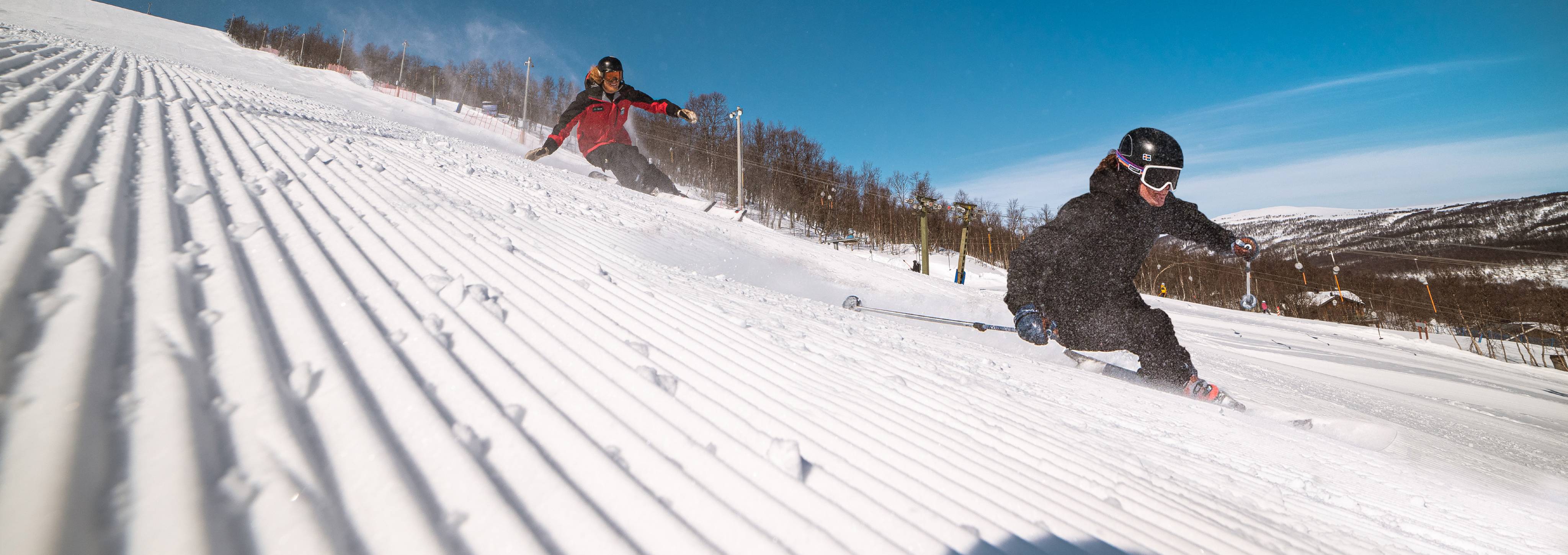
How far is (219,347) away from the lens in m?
0.90

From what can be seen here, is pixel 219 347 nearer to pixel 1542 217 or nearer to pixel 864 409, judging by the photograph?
pixel 864 409

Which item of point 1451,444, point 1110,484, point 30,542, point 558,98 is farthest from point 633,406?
point 558,98

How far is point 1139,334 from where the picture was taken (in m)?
3.08

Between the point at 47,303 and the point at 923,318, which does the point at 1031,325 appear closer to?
the point at 923,318

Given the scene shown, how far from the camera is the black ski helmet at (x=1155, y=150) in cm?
285

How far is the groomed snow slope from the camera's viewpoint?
0.63m

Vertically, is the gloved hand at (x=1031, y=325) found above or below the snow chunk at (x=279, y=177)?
above

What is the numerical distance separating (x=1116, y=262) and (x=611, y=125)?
7.80 m

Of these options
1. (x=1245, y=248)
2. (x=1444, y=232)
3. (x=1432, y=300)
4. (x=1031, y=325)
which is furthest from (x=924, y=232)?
(x=1444, y=232)

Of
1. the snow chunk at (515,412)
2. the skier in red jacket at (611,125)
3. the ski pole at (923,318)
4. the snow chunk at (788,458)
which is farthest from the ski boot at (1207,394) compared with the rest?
the skier in red jacket at (611,125)

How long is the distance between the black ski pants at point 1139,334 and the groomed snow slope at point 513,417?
31cm

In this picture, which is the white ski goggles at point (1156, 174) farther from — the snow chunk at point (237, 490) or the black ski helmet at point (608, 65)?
the black ski helmet at point (608, 65)

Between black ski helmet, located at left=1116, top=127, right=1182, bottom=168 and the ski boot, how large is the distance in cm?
126

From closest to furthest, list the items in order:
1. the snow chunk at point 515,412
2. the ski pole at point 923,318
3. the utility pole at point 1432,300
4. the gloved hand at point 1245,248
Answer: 1. the snow chunk at point 515,412
2. the gloved hand at point 1245,248
3. the ski pole at point 923,318
4. the utility pole at point 1432,300
